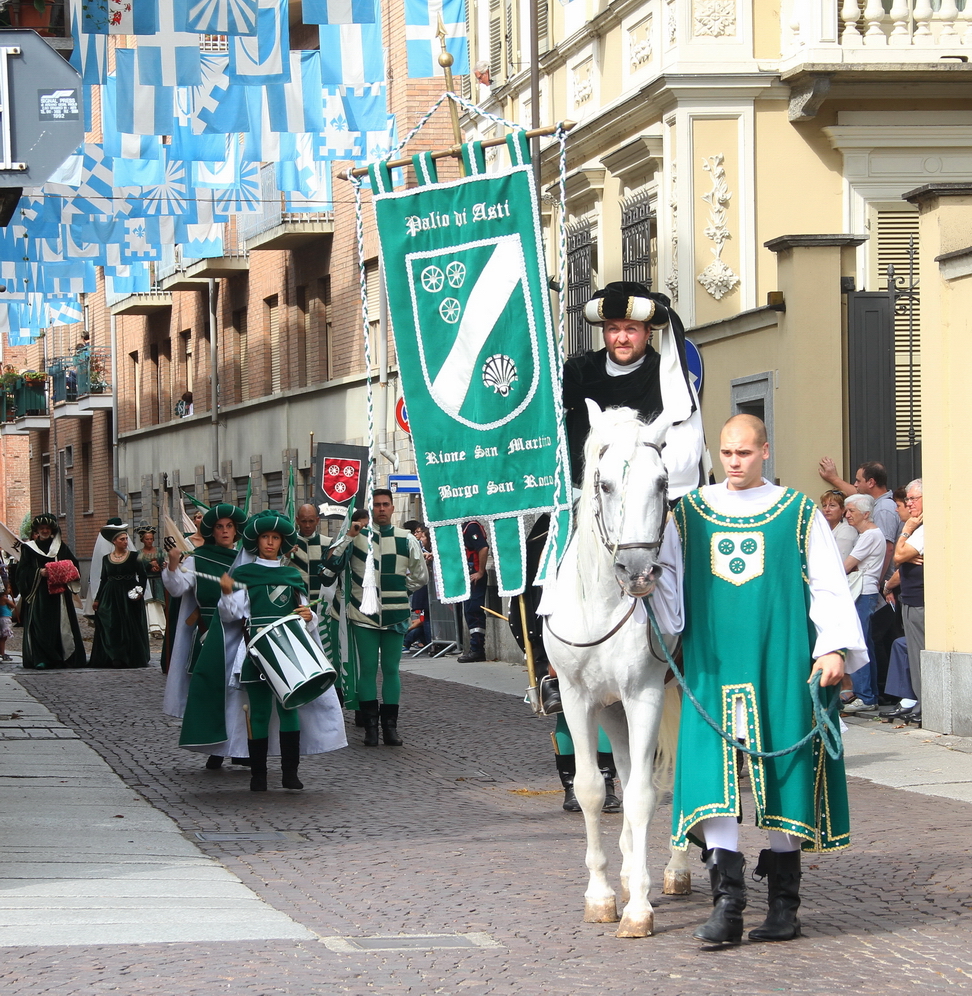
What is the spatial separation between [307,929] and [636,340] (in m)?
2.86

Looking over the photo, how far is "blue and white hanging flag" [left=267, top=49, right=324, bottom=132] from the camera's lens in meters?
15.9

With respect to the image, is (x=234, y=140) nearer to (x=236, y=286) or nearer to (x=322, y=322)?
(x=322, y=322)

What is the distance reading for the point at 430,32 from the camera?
50.7ft

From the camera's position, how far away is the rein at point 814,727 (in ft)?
21.8

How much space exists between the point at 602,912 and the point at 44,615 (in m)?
17.1

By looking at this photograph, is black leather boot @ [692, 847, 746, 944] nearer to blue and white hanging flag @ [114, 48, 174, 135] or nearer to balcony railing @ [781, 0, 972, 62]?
blue and white hanging flag @ [114, 48, 174, 135]

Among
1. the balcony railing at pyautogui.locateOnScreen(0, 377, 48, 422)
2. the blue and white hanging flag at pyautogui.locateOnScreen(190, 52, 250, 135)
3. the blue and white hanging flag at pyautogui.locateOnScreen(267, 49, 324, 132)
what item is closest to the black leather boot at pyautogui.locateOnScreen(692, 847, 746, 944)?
the blue and white hanging flag at pyautogui.locateOnScreen(190, 52, 250, 135)

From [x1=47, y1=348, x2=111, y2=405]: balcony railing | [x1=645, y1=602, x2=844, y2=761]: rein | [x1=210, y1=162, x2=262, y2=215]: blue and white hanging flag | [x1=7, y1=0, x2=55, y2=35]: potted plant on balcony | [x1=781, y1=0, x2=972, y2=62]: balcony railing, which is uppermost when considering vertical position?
[x1=781, y1=0, x2=972, y2=62]: balcony railing

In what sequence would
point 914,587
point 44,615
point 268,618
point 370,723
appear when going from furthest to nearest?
point 44,615 → point 914,587 → point 370,723 → point 268,618

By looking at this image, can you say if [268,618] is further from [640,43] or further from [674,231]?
[640,43]

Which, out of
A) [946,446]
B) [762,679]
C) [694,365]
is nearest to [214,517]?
[694,365]

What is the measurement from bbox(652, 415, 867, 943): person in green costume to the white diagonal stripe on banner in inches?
74.5

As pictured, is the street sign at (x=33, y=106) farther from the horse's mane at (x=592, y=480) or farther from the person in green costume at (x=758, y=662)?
the person in green costume at (x=758, y=662)

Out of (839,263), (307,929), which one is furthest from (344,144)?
(307,929)
